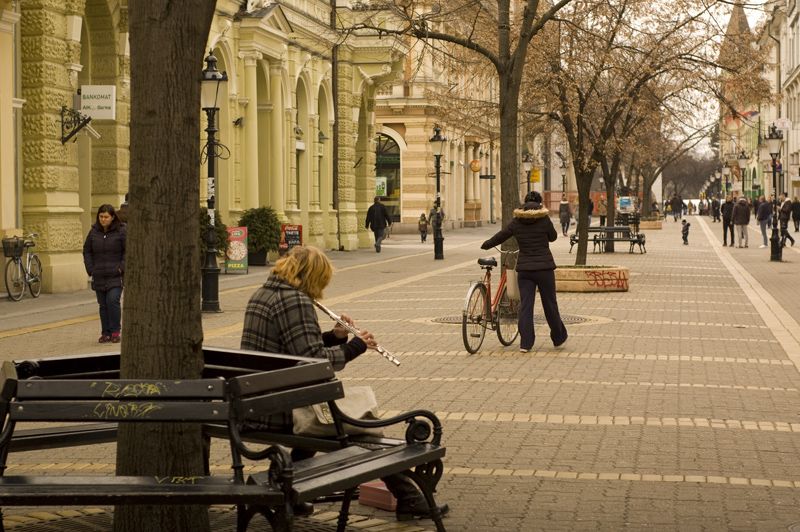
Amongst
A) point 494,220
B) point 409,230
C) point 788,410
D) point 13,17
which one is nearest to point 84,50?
point 13,17

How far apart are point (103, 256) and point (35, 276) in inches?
280

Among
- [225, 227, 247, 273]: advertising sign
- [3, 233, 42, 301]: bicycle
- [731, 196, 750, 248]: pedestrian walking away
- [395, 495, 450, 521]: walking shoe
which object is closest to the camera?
[395, 495, 450, 521]: walking shoe

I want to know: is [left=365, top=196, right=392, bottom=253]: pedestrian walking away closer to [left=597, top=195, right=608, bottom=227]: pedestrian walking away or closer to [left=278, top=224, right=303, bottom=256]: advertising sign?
[left=597, top=195, right=608, bottom=227]: pedestrian walking away

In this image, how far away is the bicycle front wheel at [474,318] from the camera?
46.6ft

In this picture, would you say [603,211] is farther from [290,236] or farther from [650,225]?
[290,236]

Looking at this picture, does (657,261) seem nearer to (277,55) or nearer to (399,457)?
(277,55)

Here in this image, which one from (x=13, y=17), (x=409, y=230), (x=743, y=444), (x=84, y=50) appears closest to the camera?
(x=743, y=444)

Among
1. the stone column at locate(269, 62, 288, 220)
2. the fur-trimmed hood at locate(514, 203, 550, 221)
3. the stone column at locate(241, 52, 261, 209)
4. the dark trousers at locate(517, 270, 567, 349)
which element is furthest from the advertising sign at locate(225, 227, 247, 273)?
the dark trousers at locate(517, 270, 567, 349)

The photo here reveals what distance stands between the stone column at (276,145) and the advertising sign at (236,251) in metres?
7.45

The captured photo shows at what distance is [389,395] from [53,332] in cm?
741

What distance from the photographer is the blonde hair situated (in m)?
6.91

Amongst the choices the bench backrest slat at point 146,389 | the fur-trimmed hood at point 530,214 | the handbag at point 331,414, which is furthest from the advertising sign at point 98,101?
the bench backrest slat at point 146,389

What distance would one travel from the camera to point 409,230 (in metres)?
63.7

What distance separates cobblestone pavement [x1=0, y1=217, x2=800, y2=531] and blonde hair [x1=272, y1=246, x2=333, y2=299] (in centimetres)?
110
